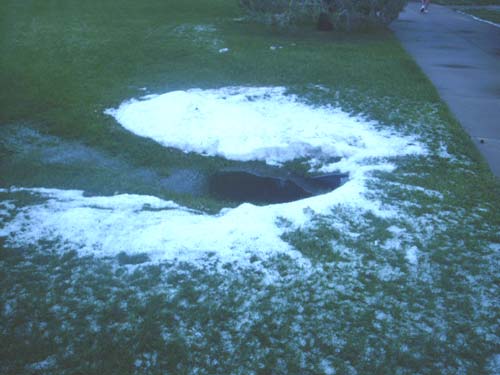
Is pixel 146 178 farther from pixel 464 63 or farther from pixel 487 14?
pixel 487 14

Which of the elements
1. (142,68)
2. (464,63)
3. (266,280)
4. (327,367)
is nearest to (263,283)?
(266,280)

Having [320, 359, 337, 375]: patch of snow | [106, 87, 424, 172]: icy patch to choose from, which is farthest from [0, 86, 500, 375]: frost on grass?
[106, 87, 424, 172]: icy patch

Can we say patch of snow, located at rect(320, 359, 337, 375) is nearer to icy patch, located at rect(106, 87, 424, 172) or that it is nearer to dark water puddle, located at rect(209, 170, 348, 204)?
dark water puddle, located at rect(209, 170, 348, 204)

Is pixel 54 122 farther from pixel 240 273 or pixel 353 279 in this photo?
pixel 353 279

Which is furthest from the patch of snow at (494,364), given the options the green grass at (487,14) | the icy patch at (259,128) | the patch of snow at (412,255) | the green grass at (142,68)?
the green grass at (487,14)

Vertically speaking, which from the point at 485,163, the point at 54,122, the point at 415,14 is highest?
the point at 415,14

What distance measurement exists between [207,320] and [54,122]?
16.3 feet

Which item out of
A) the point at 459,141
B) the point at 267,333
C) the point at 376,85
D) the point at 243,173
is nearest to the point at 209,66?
the point at 376,85

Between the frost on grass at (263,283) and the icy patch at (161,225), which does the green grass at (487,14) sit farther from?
the icy patch at (161,225)

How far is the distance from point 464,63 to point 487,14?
970cm

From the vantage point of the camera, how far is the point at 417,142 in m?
5.74

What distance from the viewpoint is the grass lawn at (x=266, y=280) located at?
9.03ft

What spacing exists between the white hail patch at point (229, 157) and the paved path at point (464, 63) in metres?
1.28

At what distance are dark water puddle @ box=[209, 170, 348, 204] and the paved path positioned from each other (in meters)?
2.03
